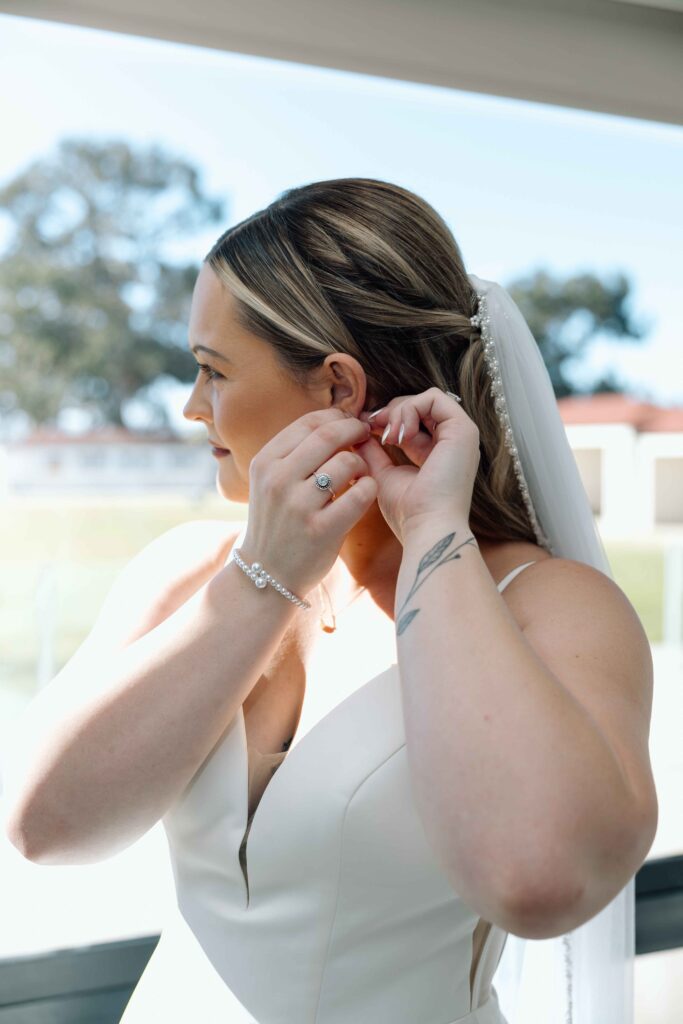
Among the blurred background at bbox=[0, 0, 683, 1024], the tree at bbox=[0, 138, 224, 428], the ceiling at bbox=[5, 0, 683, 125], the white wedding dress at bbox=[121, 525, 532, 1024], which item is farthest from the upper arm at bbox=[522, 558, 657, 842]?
the tree at bbox=[0, 138, 224, 428]

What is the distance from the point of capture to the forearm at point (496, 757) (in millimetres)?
777

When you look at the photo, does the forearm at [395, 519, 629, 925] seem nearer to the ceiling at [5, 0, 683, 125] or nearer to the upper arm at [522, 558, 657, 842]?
the upper arm at [522, 558, 657, 842]

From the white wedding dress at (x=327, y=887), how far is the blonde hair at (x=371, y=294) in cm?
33

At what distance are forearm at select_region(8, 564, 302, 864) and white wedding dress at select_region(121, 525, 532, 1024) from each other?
0.38 ft

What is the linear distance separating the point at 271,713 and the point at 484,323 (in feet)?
2.20

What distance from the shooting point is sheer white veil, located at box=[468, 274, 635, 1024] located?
4.39 ft

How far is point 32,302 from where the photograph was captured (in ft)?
7.30

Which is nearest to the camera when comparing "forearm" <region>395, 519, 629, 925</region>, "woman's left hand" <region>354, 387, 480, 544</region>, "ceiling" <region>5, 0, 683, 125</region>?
"forearm" <region>395, 519, 629, 925</region>

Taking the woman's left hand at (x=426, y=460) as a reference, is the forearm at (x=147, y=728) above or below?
below

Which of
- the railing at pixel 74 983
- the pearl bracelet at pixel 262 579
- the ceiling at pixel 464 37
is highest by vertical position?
the ceiling at pixel 464 37

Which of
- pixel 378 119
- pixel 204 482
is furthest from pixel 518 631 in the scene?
pixel 378 119

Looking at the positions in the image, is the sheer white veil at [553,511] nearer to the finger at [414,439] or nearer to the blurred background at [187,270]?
the finger at [414,439]

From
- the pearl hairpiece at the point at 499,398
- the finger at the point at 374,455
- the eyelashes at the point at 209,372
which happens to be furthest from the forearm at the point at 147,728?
the pearl hairpiece at the point at 499,398

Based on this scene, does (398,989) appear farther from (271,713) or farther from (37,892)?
(37,892)
